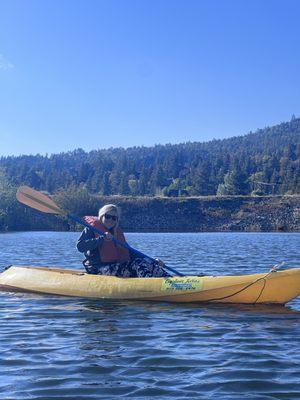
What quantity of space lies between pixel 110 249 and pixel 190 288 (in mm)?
1927

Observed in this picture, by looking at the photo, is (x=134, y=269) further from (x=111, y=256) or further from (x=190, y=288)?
(x=190, y=288)

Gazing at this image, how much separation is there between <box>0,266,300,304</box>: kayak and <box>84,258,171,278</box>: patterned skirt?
284 millimetres

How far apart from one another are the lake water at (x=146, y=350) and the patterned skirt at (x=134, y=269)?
0.77 metres

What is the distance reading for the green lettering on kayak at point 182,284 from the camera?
10914mm

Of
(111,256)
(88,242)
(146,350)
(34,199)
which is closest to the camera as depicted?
(146,350)

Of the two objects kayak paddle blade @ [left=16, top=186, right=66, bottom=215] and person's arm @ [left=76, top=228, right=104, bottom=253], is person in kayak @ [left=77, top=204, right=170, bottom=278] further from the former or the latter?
kayak paddle blade @ [left=16, top=186, right=66, bottom=215]

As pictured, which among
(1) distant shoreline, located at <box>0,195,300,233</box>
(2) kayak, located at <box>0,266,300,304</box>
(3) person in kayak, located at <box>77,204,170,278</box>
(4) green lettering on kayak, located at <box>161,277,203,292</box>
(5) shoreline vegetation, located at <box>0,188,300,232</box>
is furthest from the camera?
(1) distant shoreline, located at <box>0,195,300,233</box>

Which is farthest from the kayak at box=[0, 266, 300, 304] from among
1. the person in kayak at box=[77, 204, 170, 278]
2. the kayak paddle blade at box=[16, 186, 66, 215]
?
the kayak paddle blade at box=[16, 186, 66, 215]

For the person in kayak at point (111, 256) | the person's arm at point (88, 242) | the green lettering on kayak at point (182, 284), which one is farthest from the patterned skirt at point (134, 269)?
the green lettering on kayak at point (182, 284)

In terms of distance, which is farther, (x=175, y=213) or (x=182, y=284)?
(x=175, y=213)

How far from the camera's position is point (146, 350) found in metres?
7.58

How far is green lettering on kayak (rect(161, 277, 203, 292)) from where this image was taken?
10914 millimetres

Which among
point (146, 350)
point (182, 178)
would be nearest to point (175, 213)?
point (182, 178)

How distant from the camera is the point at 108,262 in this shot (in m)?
12.1
